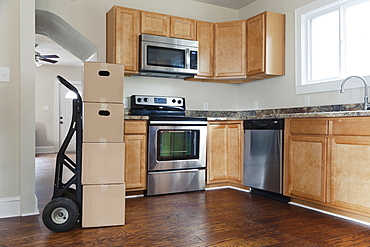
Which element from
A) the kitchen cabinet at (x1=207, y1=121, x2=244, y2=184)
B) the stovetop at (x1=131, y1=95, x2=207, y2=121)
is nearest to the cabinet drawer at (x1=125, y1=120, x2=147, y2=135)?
the stovetop at (x1=131, y1=95, x2=207, y2=121)

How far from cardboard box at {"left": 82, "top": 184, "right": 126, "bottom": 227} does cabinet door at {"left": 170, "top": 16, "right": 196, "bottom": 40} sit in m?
2.28

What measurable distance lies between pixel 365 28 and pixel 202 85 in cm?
212

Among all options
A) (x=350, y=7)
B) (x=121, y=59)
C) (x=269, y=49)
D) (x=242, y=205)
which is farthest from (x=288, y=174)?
(x=121, y=59)

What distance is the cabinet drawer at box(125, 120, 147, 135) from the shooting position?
3.37 m

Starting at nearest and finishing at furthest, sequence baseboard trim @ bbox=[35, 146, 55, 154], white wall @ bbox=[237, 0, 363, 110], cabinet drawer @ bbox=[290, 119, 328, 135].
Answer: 1. cabinet drawer @ bbox=[290, 119, 328, 135]
2. white wall @ bbox=[237, 0, 363, 110]
3. baseboard trim @ bbox=[35, 146, 55, 154]

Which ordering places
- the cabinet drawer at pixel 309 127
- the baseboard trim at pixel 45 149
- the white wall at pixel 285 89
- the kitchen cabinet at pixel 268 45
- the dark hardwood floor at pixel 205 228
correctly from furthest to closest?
the baseboard trim at pixel 45 149 < the kitchen cabinet at pixel 268 45 < the white wall at pixel 285 89 < the cabinet drawer at pixel 309 127 < the dark hardwood floor at pixel 205 228

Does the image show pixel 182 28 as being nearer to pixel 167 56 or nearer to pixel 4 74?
pixel 167 56

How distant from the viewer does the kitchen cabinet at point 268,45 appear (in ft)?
12.7

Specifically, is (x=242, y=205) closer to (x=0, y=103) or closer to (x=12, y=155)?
(x=12, y=155)

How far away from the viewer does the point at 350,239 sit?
2.20 meters

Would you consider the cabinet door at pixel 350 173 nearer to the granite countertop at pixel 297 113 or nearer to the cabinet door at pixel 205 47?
the granite countertop at pixel 297 113

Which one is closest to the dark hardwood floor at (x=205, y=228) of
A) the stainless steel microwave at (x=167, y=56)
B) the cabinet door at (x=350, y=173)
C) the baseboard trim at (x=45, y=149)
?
the cabinet door at (x=350, y=173)

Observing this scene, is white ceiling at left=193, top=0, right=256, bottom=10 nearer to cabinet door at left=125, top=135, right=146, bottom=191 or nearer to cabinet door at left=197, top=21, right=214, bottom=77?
cabinet door at left=197, top=21, right=214, bottom=77

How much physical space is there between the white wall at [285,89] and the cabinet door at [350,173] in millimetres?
745
